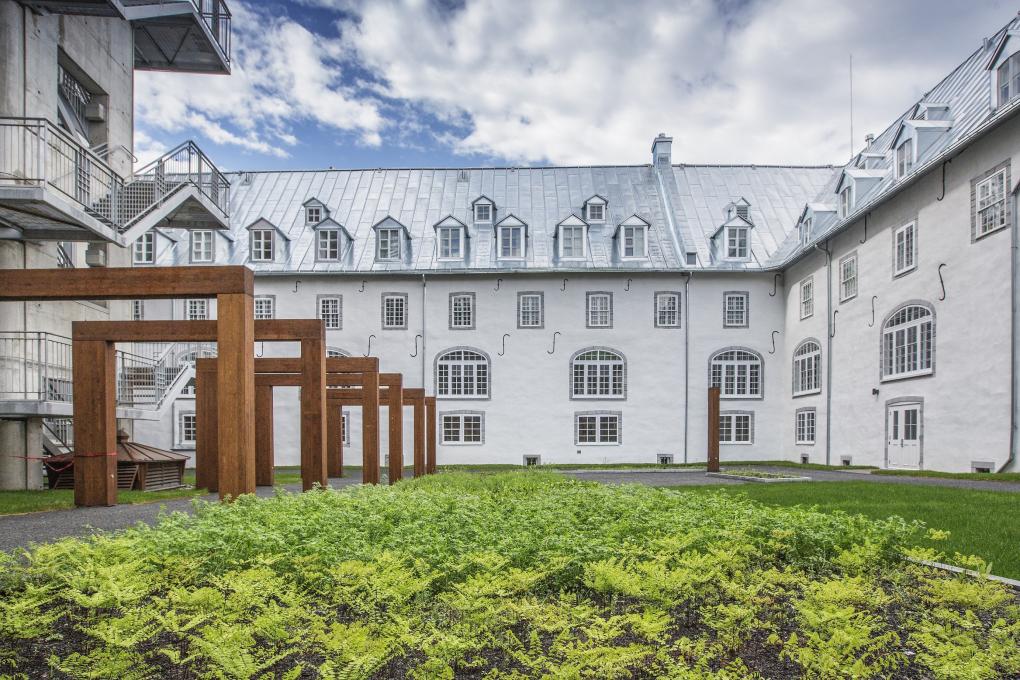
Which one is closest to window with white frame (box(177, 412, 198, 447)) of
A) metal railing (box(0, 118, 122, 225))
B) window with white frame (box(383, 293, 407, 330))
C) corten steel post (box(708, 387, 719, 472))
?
window with white frame (box(383, 293, 407, 330))

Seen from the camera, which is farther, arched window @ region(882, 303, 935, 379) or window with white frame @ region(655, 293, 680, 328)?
window with white frame @ region(655, 293, 680, 328)

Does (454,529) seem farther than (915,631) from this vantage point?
Yes

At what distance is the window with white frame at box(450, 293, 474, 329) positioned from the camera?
118ft

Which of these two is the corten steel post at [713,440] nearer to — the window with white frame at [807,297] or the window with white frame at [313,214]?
the window with white frame at [807,297]

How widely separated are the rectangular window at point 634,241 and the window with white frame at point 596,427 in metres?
7.90

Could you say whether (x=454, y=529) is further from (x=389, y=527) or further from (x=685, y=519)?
(x=685, y=519)

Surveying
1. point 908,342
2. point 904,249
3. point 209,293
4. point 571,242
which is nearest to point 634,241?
point 571,242

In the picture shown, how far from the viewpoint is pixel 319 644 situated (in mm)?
4770

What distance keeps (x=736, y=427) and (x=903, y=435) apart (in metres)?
11.2

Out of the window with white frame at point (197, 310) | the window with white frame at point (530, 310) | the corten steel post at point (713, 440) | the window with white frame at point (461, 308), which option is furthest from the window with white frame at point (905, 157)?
the window with white frame at point (197, 310)

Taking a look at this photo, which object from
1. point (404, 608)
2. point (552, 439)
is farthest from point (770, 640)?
point (552, 439)

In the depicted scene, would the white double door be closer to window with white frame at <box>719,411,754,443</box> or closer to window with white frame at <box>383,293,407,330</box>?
window with white frame at <box>719,411,754,443</box>

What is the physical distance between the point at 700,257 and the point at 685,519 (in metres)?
30.2

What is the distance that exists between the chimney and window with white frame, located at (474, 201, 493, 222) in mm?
10204
